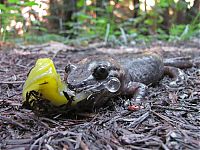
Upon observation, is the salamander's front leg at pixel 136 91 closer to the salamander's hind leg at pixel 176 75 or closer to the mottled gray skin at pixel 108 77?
the mottled gray skin at pixel 108 77

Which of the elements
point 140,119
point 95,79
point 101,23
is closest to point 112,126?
point 140,119

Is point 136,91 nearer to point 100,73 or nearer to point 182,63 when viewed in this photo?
point 100,73

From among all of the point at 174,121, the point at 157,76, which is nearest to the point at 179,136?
the point at 174,121

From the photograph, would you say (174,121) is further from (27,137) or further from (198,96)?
(27,137)

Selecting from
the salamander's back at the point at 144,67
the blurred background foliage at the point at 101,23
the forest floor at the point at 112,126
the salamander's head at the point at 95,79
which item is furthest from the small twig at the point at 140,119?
the blurred background foliage at the point at 101,23

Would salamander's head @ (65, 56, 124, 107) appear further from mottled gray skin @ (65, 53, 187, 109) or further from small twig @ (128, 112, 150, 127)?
small twig @ (128, 112, 150, 127)

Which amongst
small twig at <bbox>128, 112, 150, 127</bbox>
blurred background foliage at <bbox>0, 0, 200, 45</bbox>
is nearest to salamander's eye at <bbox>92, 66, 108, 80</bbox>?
small twig at <bbox>128, 112, 150, 127</bbox>
